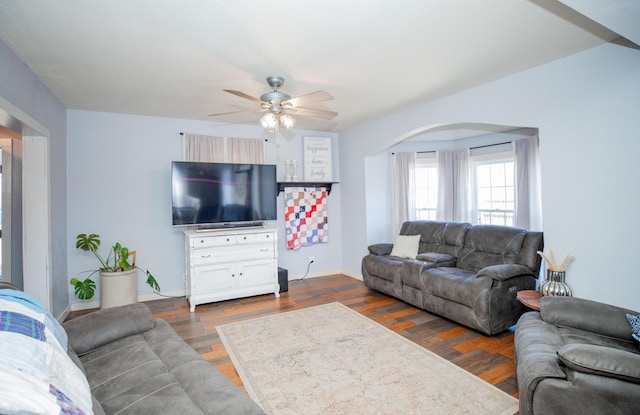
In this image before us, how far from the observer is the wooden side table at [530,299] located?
2.63 metres

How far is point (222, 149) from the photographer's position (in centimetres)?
483

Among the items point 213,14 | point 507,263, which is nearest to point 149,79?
point 213,14

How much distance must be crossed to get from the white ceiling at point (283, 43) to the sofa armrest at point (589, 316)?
180cm

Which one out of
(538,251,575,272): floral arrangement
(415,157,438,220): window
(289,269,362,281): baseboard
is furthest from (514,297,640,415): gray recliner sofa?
(415,157,438,220): window

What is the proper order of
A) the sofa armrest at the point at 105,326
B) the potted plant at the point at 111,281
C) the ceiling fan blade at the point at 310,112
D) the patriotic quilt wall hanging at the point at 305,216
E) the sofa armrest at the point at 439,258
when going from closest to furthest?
the sofa armrest at the point at 105,326 < the ceiling fan blade at the point at 310,112 < the potted plant at the point at 111,281 < the sofa armrest at the point at 439,258 < the patriotic quilt wall hanging at the point at 305,216

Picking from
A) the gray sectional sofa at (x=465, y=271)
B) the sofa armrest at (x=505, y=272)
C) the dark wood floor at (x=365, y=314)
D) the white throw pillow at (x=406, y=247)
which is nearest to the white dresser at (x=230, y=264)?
the dark wood floor at (x=365, y=314)

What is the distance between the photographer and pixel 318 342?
119 inches

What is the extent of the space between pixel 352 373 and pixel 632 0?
9.14 feet

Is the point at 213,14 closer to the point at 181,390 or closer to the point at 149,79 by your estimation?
the point at 149,79

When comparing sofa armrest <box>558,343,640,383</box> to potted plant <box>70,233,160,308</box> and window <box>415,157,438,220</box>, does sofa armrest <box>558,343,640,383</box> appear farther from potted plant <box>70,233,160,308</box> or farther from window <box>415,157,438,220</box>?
window <box>415,157,438,220</box>

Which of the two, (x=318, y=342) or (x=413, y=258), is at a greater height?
(x=413, y=258)

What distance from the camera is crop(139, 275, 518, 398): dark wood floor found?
102 inches

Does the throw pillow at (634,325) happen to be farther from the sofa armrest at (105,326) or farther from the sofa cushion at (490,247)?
the sofa armrest at (105,326)

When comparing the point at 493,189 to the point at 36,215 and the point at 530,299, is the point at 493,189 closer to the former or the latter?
the point at 530,299
